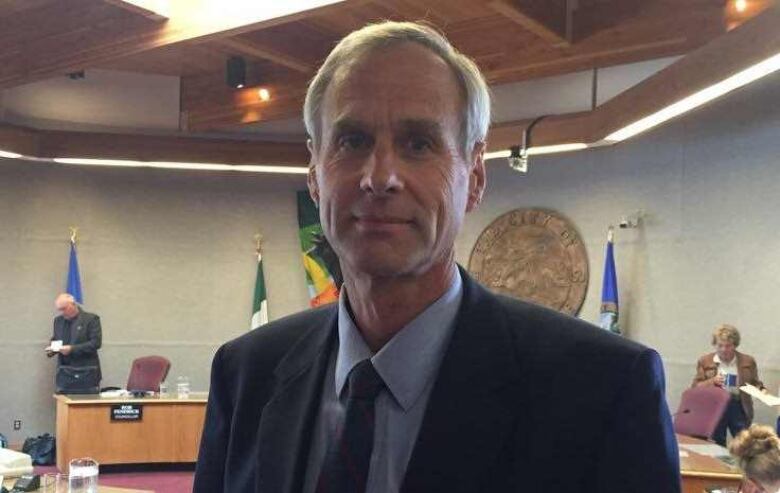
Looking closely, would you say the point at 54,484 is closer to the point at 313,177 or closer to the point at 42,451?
the point at 313,177

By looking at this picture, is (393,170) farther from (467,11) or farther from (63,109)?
(63,109)

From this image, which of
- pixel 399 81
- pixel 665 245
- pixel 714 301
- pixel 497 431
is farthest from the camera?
pixel 665 245

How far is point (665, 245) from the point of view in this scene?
310 inches

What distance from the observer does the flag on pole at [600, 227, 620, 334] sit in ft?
26.1

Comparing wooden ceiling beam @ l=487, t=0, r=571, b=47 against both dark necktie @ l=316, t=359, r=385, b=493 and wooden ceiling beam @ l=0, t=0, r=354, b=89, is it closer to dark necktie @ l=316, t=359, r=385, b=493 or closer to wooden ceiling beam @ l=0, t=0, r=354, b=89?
wooden ceiling beam @ l=0, t=0, r=354, b=89

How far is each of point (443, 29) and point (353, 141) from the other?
626 centimetres

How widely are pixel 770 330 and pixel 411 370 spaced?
670cm

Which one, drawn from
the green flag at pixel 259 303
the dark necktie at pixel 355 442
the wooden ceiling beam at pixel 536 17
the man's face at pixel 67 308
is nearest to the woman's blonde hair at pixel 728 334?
the wooden ceiling beam at pixel 536 17

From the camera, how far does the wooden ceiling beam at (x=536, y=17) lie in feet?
19.3

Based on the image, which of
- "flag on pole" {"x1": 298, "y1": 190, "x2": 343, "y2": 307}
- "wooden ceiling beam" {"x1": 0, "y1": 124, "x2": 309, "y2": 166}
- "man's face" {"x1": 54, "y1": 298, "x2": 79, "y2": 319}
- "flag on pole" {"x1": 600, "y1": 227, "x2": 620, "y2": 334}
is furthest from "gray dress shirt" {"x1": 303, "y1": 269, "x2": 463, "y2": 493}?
"flag on pole" {"x1": 298, "y1": 190, "x2": 343, "y2": 307}

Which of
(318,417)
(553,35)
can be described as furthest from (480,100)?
(553,35)

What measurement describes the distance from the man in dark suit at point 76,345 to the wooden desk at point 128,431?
532mm

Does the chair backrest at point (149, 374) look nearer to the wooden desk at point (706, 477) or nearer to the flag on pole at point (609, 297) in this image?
the flag on pole at point (609, 297)

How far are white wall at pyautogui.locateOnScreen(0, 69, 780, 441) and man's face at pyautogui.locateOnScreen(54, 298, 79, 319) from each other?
3.87 feet
